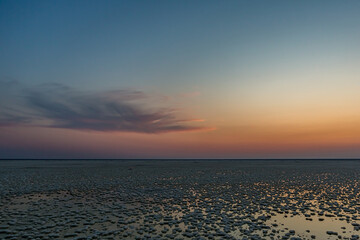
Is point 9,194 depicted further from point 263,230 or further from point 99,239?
point 263,230

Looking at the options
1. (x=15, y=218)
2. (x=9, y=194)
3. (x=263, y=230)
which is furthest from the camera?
(x=9, y=194)

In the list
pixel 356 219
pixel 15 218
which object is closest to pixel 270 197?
pixel 356 219

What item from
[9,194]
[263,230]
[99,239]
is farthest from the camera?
[9,194]

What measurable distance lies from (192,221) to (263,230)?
152 inches

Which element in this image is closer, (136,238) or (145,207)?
(136,238)

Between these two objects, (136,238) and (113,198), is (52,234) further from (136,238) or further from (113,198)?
(113,198)

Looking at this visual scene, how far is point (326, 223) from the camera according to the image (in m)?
14.3

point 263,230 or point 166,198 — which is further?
point 166,198

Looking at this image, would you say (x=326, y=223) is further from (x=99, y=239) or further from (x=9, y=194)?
(x=9, y=194)

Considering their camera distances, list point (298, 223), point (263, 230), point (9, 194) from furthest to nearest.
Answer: point (9, 194)
point (298, 223)
point (263, 230)

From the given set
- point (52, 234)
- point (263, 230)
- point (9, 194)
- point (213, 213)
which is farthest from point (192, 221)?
point (9, 194)

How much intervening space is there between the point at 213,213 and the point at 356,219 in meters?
8.22

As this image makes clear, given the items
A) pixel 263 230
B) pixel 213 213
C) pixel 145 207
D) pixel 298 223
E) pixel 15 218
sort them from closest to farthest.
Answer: pixel 263 230, pixel 298 223, pixel 15 218, pixel 213 213, pixel 145 207

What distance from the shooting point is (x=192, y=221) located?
14484 millimetres
